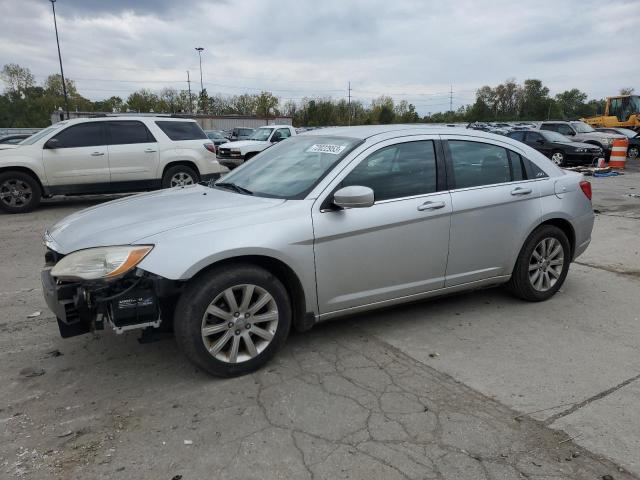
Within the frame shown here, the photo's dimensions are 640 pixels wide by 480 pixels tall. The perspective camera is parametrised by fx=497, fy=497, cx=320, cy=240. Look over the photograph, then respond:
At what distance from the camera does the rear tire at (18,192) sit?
31.3 feet

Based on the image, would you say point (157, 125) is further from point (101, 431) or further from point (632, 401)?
point (632, 401)

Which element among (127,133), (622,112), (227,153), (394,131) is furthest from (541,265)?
(622,112)

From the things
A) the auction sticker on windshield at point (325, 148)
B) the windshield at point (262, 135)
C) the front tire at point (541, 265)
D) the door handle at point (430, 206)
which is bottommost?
the front tire at point (541, 265)

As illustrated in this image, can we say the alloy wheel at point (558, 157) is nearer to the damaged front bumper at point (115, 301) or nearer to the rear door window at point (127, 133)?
the rear door window at point (127, 133)

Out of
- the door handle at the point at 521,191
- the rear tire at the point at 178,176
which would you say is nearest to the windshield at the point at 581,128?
the rear tire at the point at 178,176

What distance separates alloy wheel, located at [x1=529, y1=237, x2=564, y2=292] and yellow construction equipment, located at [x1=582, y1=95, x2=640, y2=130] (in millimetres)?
29815

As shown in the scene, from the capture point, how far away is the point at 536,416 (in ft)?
9.50

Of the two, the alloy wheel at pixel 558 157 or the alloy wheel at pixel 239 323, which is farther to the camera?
the alloy wheel at pixel 558 157

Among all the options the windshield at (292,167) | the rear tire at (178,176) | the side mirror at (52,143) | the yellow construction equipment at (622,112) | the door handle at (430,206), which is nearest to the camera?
the windshield at (292,167)

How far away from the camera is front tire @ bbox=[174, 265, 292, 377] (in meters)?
3.08

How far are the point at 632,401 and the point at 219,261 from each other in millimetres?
2698

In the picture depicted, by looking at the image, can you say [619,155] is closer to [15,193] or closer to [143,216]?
[15,193]

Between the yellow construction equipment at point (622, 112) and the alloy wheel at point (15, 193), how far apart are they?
31364 millimetres

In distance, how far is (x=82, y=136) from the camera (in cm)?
978
